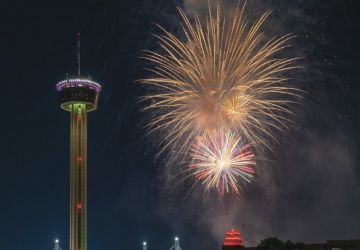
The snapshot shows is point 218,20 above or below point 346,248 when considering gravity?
above

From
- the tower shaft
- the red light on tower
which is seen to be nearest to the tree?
the red light on tower

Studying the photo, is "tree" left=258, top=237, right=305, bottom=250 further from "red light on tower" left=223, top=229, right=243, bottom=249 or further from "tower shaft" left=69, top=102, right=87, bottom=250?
"tower shaft" left=69, top=102, right=87, bottom=250

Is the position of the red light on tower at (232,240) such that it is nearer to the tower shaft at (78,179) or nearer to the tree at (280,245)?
the tree at (280,245)

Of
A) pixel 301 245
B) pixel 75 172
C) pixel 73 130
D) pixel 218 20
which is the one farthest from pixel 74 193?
pixel 218 20

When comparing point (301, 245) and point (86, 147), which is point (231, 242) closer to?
point (301, 245)

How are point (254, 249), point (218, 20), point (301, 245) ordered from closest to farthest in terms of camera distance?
point (218, 20)
point (301, 245)
point (254, 249)

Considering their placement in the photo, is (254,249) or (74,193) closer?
(254,249)

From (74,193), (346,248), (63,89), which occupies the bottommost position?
(346,248)

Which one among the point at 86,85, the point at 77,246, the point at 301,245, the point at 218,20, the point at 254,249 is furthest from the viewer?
the point at 86,85
